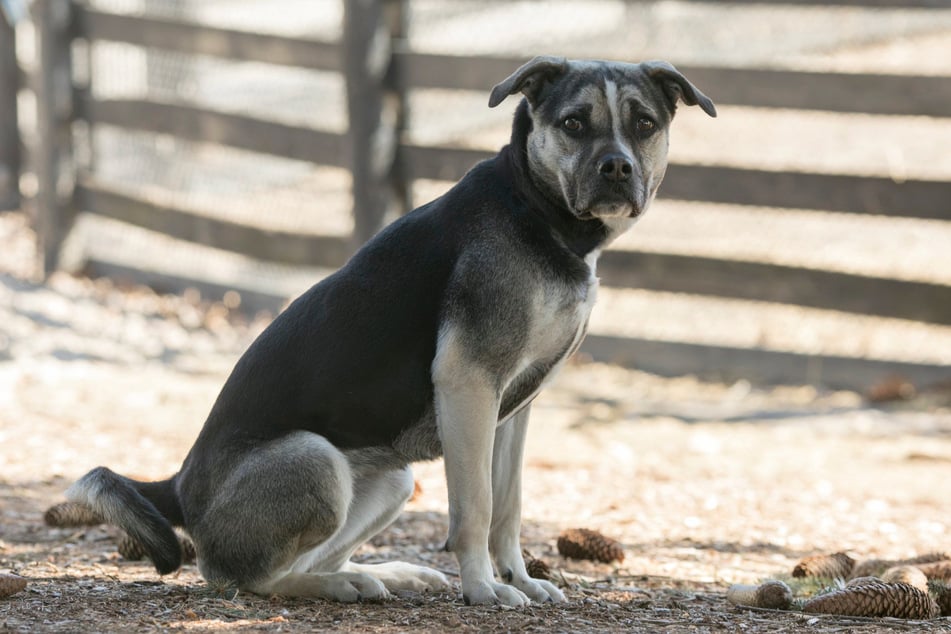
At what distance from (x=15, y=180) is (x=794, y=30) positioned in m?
→ 7.48

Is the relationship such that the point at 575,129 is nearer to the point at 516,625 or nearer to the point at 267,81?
the point at 516,625

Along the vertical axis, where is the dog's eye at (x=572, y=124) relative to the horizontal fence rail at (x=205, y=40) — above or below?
below

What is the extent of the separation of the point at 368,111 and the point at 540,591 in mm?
5729

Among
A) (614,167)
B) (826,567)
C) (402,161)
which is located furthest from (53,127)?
(826,567)

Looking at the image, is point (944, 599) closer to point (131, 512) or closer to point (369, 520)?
point (369, 520)

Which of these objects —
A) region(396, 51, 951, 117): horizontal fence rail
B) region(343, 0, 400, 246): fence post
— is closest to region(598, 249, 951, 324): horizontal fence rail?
region(396, 51, 951, 117): horizontal fence rail

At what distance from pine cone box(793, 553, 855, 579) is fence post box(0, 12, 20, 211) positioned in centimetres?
990

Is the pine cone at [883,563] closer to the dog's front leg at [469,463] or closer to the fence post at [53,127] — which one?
the dog's front leg at [469,463]

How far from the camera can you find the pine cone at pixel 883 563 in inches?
174

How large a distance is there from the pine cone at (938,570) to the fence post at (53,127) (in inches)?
338

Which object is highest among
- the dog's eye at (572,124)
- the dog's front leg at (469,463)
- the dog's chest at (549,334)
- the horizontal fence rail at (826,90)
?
the horizontal fence rail at (826,90)

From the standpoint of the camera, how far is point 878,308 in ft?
26.6

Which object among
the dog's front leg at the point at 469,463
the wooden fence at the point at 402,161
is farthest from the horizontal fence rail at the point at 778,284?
the dog's front leg at the point at 469,463

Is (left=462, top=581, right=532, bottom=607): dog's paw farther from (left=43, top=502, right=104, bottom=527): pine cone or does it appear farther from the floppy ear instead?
(left=43, top=502, right=104, bottom=527): pine cone
